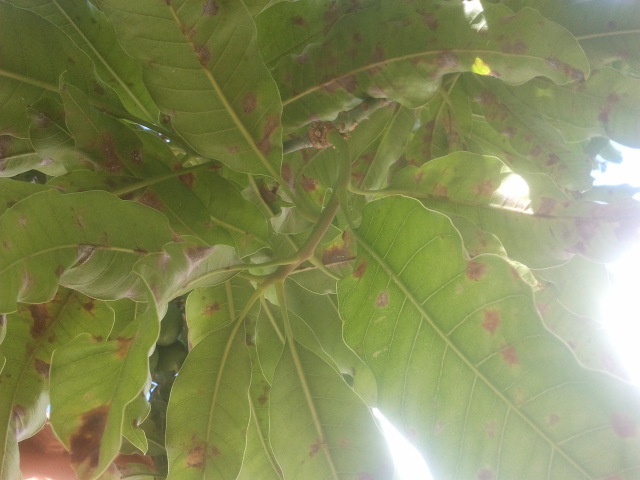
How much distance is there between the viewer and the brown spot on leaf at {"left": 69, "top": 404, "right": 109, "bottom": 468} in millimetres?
662

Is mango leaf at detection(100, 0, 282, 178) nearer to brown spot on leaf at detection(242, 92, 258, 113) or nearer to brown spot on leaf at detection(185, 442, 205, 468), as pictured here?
brown spot on leaf at detection(242, 92, 258, 113)

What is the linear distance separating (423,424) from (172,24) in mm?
551

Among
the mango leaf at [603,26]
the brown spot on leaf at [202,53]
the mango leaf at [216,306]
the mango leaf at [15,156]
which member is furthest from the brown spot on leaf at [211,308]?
the mango leaf at [603,26]

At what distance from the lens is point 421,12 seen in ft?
2.79

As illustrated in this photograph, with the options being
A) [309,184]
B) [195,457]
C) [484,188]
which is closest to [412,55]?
[484,188]

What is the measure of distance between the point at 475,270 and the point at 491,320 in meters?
0.06

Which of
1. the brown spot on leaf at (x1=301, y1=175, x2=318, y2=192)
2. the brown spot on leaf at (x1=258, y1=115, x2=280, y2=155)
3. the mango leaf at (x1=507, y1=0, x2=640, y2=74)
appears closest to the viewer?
the brown spot on leaf at (x1=258, y1=115, x2=280, y2=155)

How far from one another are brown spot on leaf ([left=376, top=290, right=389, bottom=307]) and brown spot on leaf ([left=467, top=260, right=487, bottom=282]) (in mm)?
116

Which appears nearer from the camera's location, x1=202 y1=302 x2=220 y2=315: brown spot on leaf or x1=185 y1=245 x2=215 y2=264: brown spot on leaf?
x1=185 y1=245 x2=215 y2=264: brown spot on leaf

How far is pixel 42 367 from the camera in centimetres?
95

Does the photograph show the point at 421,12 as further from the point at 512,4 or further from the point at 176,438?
the point at 176,438

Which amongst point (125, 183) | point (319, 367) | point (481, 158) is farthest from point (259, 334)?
point (481, 158)

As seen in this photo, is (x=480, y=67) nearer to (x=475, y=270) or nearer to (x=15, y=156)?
(x=475, y=270)

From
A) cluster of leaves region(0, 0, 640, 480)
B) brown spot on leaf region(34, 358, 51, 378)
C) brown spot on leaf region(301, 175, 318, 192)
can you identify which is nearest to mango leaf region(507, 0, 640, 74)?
cluster of leaves region(0, 0, 640, 480)
